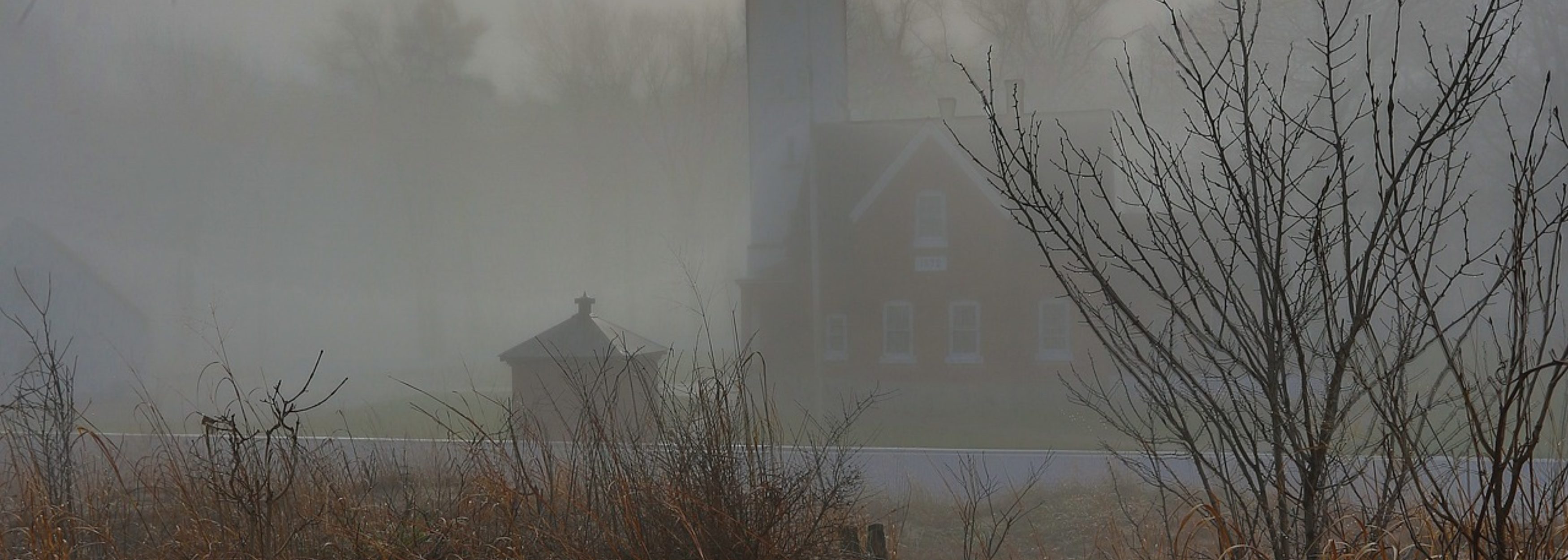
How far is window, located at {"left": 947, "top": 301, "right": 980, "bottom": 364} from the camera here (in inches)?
210

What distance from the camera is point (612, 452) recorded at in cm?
274

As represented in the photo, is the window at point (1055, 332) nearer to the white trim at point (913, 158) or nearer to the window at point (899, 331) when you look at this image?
the white trim at point (913, 158)

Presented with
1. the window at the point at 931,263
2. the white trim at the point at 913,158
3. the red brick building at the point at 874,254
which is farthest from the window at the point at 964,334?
the white trim at the point at 913,158

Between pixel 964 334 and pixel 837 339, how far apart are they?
558 mm

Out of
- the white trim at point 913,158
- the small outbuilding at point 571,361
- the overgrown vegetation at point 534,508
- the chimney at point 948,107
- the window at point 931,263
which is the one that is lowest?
the overgrown vegetation at point 534,508

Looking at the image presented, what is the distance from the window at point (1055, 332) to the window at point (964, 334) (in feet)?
0.90

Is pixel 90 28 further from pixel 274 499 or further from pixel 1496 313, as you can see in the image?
pixel 1496 313

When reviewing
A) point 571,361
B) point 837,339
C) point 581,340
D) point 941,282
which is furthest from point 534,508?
point 941,282

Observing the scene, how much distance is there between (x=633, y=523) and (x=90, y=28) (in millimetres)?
5750

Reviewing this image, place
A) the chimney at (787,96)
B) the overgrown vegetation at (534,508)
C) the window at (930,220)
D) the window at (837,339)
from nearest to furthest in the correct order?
the overgrown vegetation at (534,508), the chimney at (787,96), the window at (930,220), the window at (837,339)

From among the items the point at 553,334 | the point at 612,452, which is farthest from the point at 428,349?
the point at 612,452

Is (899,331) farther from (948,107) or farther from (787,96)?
(787,96)

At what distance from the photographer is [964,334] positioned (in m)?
5.34

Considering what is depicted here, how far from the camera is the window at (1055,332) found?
521 cm
